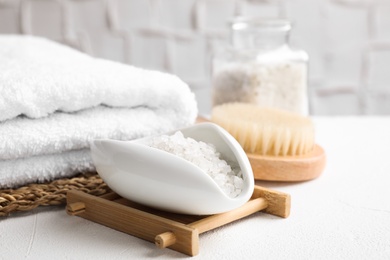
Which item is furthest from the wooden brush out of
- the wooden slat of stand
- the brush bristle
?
the wooden slat of stand

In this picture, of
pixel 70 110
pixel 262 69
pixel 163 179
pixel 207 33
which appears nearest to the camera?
pixel 163 179

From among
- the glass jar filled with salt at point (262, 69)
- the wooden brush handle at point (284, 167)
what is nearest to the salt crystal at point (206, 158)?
the wooden brush handle at point (284, 167)

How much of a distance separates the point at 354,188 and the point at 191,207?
0.86 ft

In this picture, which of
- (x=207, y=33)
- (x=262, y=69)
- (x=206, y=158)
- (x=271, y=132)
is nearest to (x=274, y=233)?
(x=206, y=158)

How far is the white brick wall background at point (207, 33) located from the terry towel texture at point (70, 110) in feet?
1.99

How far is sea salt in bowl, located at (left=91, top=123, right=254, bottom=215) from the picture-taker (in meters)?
0.54

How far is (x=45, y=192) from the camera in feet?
2.09

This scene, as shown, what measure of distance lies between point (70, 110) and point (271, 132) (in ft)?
0.81

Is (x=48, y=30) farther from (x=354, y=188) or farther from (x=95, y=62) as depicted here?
(x=354, y=188)

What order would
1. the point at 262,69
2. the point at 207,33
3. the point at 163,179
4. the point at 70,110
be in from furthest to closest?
the point at 207,33 → the point at 262,69 → the point at 70,110 → the point at 163,179

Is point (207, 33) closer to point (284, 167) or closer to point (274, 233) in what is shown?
point (284, 167)

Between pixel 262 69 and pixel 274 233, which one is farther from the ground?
pixel 262 69

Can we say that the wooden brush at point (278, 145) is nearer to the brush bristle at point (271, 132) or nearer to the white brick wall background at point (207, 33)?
the brush bristle at point (271, 132)

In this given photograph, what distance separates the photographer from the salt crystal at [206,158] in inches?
22.5
